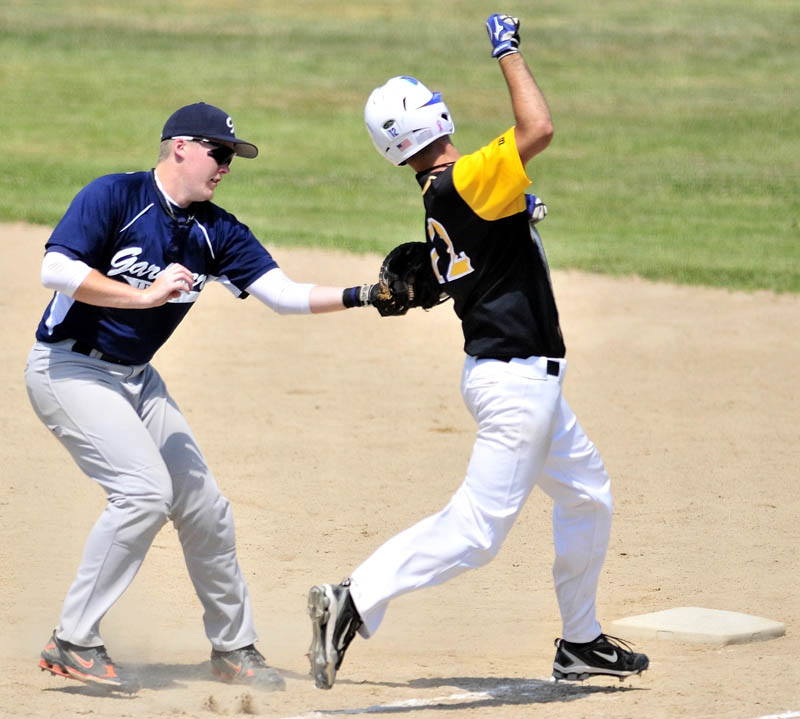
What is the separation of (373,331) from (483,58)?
13.8 m

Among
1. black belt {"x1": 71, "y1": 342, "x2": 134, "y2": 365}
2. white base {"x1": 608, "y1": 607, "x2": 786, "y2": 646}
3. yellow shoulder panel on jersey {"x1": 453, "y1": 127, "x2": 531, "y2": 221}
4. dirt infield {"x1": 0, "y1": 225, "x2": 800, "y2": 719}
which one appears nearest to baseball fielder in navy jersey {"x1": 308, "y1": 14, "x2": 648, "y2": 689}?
yellow shoulder panel on jersey {"x1": 453, "y1": 127, "x2": 531, "y2": 221}

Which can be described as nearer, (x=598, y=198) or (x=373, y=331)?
(x=373, y=331)

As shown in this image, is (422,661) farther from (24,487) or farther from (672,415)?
(672,415)

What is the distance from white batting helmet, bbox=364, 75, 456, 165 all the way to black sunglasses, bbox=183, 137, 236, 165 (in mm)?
539

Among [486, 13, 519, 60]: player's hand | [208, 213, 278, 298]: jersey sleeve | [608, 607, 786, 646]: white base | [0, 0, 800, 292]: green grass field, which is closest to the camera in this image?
[486, 13, 519, 60]: player's hand

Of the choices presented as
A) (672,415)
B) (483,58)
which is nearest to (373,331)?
(672,415)

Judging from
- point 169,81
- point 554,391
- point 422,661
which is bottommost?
point 422,661

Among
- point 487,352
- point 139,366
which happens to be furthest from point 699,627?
point 139,366

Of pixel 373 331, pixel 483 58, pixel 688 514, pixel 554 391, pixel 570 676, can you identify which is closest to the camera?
pixel 554 391

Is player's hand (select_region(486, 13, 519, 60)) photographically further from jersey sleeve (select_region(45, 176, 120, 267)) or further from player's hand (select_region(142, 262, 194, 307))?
jersey sleeve (select_region(45, 176, 120, 267))

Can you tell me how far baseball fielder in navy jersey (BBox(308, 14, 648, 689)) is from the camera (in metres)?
4.85

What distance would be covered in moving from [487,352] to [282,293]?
0.93 metres

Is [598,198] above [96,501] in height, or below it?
above

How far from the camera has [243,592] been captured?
5496mm
